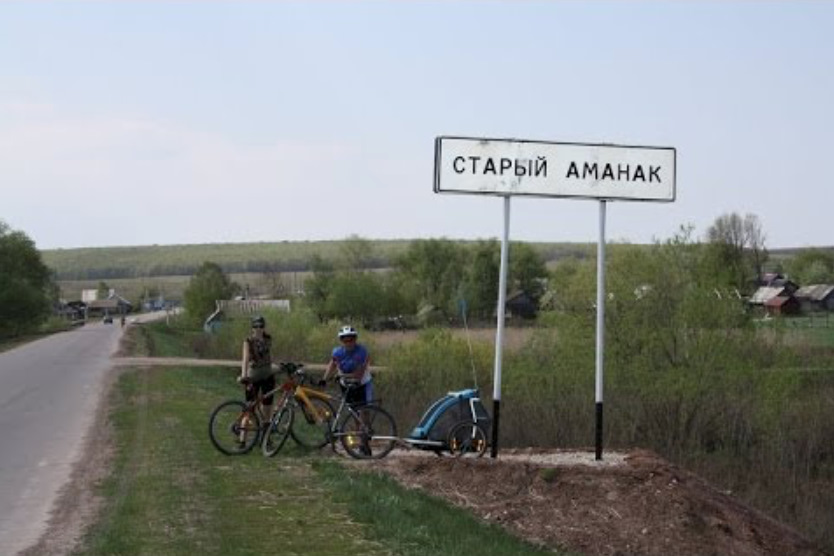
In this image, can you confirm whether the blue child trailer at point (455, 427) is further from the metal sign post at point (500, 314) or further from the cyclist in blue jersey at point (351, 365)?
the cyclist in blue jersey at point (351, 365)

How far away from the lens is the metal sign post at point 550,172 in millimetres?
13312

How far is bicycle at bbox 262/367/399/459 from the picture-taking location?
14.0m

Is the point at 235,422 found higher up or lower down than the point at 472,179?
lower down

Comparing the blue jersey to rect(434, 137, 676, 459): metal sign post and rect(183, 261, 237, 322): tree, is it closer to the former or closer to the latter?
rect(434, 137, 676, 459): metal sign post

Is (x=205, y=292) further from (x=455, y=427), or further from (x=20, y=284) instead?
(x=455, y=427)

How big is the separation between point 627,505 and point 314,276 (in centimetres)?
8847

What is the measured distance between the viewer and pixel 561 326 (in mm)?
31703

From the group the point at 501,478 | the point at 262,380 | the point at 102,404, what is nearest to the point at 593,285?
the point at 102,404

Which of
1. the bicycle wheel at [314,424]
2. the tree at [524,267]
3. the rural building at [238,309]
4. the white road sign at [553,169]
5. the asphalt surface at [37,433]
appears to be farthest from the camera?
the tree at [524,267]

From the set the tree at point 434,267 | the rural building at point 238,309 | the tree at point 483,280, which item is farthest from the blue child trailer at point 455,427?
the tree at point 434,267

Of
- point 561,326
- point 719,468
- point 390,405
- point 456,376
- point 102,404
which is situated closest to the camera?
point 719,468

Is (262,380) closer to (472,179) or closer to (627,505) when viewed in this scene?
(472,179)

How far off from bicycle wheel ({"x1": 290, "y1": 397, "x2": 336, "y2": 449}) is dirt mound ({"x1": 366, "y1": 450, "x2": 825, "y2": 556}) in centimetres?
169

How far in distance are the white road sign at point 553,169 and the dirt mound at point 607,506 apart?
3174 mm
